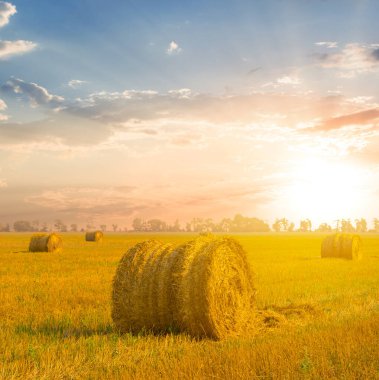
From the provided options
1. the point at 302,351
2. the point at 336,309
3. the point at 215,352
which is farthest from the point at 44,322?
the point at 336,309

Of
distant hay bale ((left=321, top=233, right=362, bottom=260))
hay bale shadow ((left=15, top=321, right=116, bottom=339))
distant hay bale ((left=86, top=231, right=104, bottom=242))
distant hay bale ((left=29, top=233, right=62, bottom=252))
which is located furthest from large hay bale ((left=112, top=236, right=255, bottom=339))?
distant hay bale ((left=86, top=231, right=104, bottom=242))

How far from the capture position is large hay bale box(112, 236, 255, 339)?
10.6m

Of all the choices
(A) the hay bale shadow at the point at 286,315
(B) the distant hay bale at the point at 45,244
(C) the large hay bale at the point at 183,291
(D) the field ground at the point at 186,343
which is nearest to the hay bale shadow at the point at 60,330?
(D) the field ground at the point at 186,343

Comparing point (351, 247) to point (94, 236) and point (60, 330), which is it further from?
point (94, 236)

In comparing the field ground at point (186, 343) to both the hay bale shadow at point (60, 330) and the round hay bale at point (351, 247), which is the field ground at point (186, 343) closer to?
the hay bale shadow at point (60, 330)

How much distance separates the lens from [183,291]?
1070 cm

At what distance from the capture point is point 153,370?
7.84 m

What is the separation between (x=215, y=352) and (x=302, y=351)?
1.42 meters

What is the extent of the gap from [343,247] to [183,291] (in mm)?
23409

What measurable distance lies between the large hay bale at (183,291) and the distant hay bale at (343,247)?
21290 mm

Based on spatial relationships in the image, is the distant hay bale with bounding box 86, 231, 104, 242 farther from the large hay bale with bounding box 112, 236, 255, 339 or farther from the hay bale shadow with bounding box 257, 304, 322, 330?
the large hay bale with bounding box 112, 236, 255, 339

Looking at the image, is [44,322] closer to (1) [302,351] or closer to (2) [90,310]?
(2) [90,310]

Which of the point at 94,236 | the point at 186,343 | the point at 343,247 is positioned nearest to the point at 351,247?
the point at 343,247

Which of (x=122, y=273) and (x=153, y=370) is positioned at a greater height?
(x=122, y=273)
